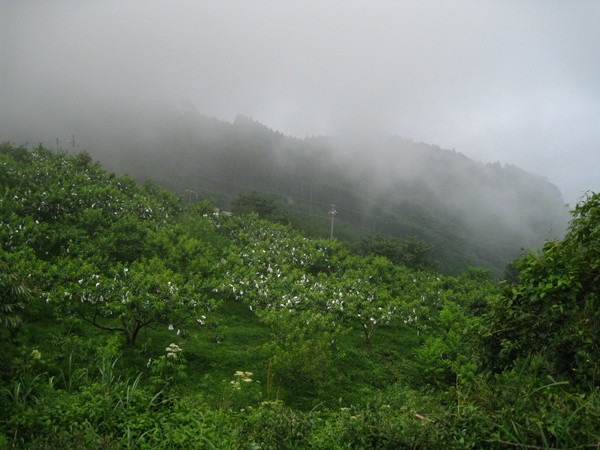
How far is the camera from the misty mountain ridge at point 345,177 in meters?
79.4

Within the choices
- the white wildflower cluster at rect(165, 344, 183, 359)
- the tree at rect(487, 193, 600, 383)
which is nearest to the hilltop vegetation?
the tree at rect(487, 193, 600, 383)

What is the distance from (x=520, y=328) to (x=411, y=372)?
7903 millimetres

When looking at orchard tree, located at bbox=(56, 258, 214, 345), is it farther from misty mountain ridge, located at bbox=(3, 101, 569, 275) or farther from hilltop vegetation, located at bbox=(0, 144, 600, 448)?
misty mountain ridge, located at bbox=(3, 101, 569, 275)

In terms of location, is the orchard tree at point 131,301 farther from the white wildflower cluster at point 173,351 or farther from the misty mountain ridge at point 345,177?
the misty mountain ridge at point 345,177

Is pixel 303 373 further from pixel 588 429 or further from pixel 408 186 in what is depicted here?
pixel 408 186

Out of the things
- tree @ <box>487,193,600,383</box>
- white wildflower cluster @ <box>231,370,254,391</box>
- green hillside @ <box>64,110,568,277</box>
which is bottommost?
white wildflower cluster @ <box>231,370,254,391</box>

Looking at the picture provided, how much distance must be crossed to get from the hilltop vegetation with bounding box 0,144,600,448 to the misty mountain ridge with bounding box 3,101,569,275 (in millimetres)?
42302

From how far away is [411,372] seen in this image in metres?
13.4

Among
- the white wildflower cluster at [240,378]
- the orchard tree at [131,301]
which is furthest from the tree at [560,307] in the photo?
the orchard tree at [131,301]

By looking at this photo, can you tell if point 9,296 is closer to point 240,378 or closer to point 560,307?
point 240,378

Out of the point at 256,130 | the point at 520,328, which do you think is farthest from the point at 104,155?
the point at 520,328

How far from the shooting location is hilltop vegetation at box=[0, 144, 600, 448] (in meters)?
4.80

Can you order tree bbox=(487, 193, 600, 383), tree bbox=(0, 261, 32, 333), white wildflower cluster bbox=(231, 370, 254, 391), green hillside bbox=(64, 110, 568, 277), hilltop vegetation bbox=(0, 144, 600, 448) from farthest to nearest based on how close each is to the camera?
1. green hillside bbox=(64, 110, 568, 277)
2. white wildflower cluster bbox=(231, 370, 254, 391)
3. tree bbox=(0, 261, 32, 333)
4. tree bbox=(487, 193, 600, 383)
5. hilltop vegetation bbox=(0, 144, 600, 448)

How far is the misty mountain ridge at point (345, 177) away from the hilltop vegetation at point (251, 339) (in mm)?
42302
